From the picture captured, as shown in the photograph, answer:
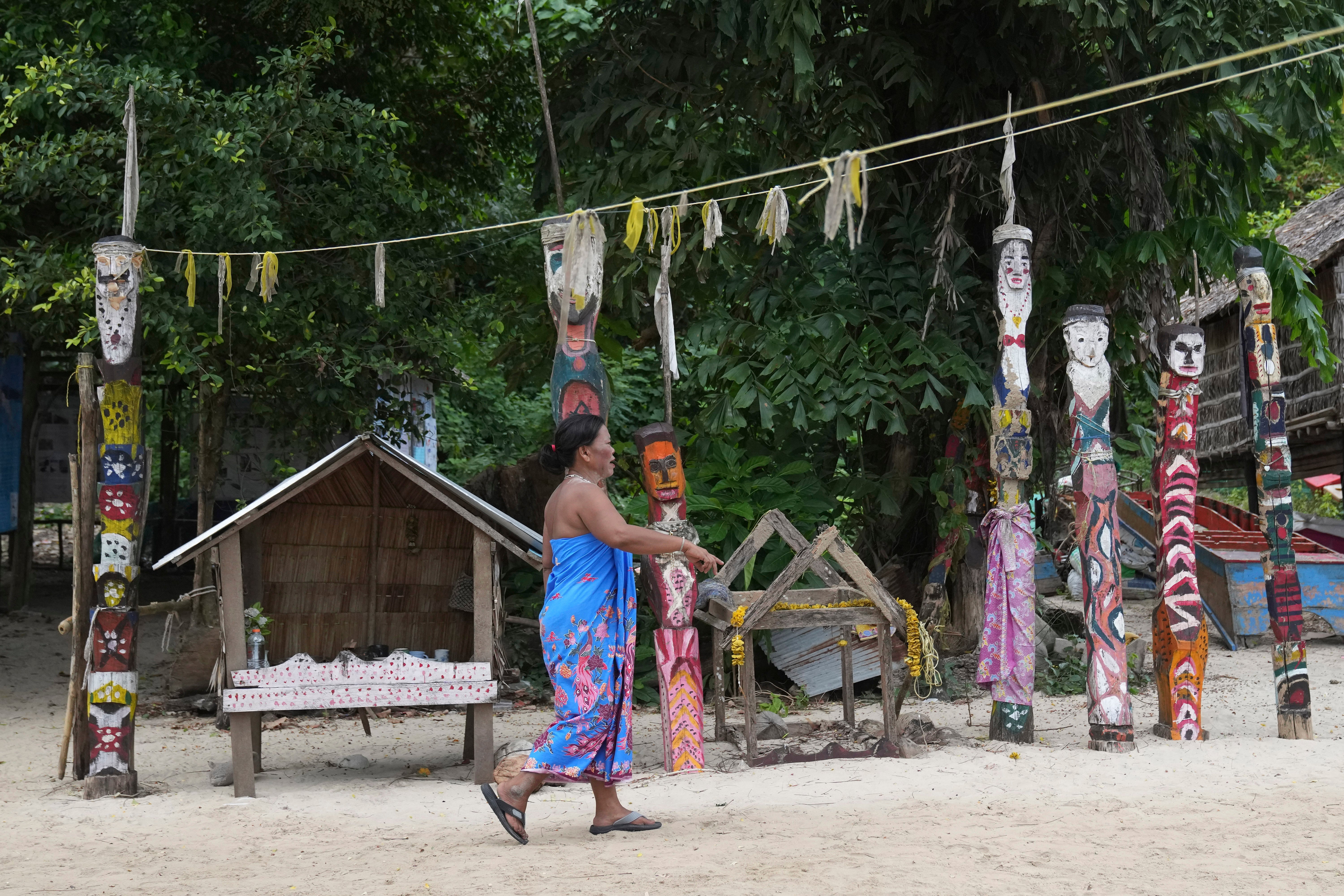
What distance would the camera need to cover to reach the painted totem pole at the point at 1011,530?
7246 mm

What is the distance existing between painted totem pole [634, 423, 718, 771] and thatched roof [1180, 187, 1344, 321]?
8.66 metres

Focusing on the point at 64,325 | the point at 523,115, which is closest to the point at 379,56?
the point at 523,115

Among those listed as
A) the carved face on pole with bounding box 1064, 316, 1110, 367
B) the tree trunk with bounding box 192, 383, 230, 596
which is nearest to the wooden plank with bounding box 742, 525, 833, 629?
the carved face on pole with bounding box 1064, 316, 1110, 367

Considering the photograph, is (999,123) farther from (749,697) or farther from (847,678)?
(749,697)

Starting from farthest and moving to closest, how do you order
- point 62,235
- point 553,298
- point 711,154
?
point 62,235, point 711,154, point 553,298

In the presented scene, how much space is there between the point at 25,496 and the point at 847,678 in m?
9.58

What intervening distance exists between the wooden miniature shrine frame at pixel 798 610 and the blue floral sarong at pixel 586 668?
5.59ft

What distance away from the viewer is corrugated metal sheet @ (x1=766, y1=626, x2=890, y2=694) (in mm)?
10016

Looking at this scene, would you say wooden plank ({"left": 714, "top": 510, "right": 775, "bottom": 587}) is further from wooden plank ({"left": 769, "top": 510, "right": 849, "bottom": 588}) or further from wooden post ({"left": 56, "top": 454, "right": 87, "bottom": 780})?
wooden post ({"left": 56, "top": 454, "right": 87, "bottom": 780})

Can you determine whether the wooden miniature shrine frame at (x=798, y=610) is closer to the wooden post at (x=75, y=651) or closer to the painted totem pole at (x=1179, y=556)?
the painted totem pole at (x=1179, y=556)

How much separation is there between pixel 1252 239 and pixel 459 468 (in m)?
9.69

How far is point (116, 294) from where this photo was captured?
271 inches

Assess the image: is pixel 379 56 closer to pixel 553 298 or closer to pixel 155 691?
pixel 553 298

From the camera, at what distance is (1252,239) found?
9422mm
